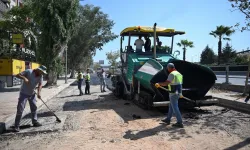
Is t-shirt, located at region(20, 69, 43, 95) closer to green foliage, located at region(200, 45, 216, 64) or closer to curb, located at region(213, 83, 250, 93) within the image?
curb, located at region(213, 83, 250, 93)

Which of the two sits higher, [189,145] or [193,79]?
[193,79]

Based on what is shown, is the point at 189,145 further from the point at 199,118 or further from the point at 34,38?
the point at 34,38

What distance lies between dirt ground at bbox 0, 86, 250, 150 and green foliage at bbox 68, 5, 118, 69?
32245 mm

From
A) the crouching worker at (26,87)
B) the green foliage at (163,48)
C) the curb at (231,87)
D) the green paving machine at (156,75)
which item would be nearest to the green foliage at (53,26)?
the green paving machine at (156,75)

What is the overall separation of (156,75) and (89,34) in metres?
32.7

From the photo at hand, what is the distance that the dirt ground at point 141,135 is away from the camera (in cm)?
568

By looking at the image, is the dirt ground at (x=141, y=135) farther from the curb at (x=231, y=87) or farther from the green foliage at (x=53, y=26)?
the green foliage at (x=53, y=26)

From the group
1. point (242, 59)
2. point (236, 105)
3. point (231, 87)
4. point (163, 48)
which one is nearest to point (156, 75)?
point (163, 48)

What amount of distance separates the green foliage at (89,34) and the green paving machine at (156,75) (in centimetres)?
2876

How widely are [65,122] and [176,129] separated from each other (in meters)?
3.06

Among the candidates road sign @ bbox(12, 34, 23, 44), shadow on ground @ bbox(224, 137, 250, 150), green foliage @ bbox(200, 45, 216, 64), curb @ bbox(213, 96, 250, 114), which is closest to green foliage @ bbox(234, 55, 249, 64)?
road sign @ bbox(12, 34, 23, 44)

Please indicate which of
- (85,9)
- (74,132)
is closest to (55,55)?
(74,132)

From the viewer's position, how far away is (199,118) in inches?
327

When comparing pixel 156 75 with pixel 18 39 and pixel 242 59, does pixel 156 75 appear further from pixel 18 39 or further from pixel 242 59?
pixel 242 59
